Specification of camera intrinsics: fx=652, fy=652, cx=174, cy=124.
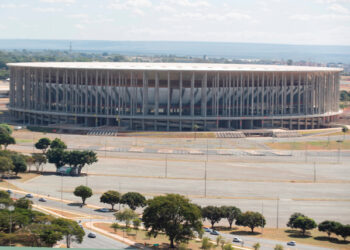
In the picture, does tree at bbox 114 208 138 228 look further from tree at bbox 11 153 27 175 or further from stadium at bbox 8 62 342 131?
stadium at bbox 8 62 342 131

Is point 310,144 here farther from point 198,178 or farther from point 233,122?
point 198,178

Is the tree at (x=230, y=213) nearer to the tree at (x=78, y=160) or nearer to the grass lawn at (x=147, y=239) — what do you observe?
the grass lawn at (x=147, y=239)

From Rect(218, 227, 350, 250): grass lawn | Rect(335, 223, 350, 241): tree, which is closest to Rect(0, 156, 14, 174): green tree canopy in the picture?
Rect(218, 227, 350, 250): grass lawn

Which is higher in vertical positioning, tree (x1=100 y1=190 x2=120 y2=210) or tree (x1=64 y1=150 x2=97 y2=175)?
tree (x1=64 y1=150 x2=97 y2=175)

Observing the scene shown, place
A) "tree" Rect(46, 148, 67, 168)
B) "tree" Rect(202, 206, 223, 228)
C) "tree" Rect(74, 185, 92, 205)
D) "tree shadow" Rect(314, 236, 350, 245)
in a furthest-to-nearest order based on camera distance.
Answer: "tree" Rect(46, 148, 67, 168) → "tree" Rect(74, 185, 92, 205) → "tree" Rect(202, 206, 223, 228) → "tree shadow" Rect(314, 236, 350, 245)

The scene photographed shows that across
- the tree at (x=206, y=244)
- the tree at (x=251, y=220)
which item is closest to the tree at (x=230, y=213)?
the tree at (x=251, y=220)
